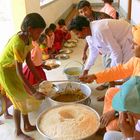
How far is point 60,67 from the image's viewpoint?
317 cm

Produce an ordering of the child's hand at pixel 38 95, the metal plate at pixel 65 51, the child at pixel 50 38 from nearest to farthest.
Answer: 1. the child's hand at pixel 38 95
2. the child at pixel 50 38
3. the metal plate at pixel 65 51

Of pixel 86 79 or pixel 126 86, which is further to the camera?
pixel 86 79

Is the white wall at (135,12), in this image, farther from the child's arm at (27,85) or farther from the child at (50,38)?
the child's arm at (27,85)

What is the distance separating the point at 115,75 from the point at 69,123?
1.50 feet

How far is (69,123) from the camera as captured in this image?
5.72 feet

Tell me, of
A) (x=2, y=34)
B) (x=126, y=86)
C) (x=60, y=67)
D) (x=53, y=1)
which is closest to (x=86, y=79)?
(x=126, y=86)

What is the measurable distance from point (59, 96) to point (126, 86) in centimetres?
114

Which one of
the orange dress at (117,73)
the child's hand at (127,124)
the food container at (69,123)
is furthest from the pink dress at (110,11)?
the child's hand at (127,124)

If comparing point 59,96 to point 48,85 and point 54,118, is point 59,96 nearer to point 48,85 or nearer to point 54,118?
point 48,85

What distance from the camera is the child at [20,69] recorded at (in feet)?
5.62

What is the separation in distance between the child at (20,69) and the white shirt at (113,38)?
19.3 inches

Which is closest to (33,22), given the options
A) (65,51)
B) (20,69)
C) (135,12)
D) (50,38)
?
(20,69)

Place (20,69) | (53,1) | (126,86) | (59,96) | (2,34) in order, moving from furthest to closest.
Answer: (53,1) < (2,34) < (59,96) < (20,69) < (126,86)

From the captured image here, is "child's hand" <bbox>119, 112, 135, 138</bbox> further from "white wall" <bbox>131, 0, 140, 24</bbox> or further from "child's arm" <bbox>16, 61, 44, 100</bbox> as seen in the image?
"white wall" <bbox>131, 0, 140, 24</bbox>
